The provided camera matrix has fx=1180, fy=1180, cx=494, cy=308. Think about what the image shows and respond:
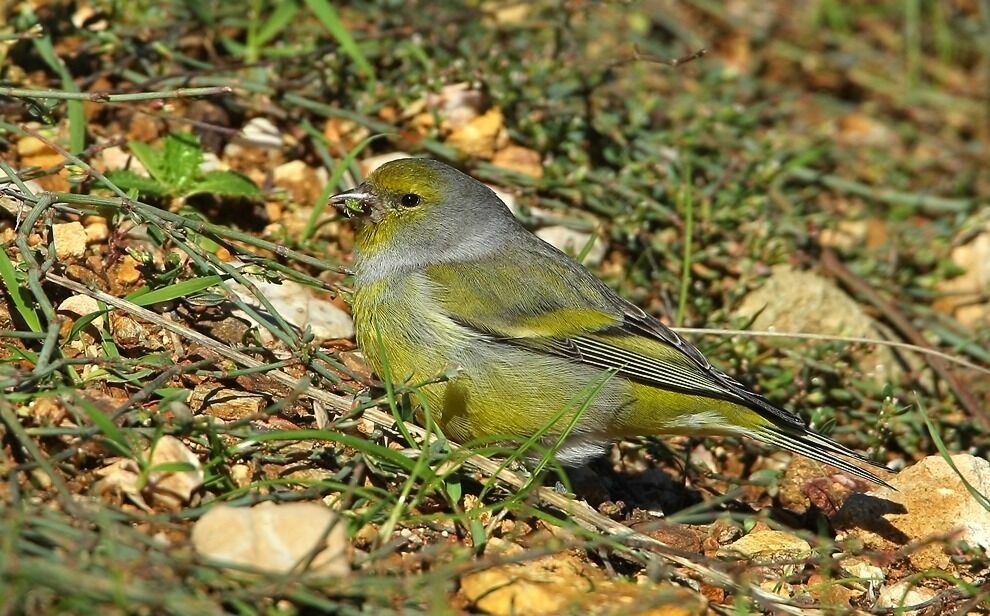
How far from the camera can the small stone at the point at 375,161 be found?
18.4 feet

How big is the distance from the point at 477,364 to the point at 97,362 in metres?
1.32

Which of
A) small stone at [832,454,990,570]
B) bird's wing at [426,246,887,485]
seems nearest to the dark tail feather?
bird's wing at [426,246,887,485]

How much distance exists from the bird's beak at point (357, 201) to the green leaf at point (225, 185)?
19.8 inches

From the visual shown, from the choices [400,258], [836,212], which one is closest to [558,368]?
[400,258]

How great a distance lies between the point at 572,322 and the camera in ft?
14.9

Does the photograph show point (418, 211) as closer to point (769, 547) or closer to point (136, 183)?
point (136, 183)

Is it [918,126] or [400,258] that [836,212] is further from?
[400,258]

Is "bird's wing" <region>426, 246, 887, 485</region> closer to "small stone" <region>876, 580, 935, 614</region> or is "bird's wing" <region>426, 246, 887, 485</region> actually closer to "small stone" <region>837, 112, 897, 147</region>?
"small stone" <region>876, 580, 935, 614</region>

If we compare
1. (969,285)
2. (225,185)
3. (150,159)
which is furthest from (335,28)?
(969,285)

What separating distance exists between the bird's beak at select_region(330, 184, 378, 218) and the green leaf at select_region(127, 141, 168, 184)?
767 mm

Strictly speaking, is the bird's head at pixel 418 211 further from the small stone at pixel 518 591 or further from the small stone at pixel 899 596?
the small stone at pixel 899 596

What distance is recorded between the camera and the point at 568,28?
6273 millimetres

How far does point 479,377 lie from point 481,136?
2.05 metres

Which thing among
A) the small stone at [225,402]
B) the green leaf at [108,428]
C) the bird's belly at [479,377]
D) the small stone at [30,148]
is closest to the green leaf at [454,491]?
the bird's belly at [479,377]
